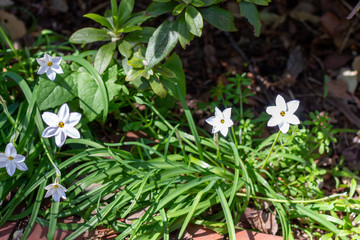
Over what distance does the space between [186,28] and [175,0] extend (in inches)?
7.9

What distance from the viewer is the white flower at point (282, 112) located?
1.63m

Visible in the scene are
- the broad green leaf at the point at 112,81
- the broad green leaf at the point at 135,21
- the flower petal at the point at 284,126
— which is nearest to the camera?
the flower petal at the point at 284,126

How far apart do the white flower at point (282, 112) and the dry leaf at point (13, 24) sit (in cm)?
249

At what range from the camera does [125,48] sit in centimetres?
199

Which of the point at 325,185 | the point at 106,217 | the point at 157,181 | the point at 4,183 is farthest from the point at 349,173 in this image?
the point at 4,183

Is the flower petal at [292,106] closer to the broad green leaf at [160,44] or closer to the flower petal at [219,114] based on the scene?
the flower petal at [219,114]

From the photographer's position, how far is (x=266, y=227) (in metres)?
2.04

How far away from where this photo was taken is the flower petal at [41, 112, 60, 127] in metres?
1.69

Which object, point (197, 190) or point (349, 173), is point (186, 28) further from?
point (349, 173)

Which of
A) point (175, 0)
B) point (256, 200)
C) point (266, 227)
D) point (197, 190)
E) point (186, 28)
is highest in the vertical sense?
point (175, 0)

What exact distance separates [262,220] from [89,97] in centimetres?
130

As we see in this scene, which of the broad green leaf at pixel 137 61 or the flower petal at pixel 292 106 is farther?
the broad green leaf at pixel 137 61

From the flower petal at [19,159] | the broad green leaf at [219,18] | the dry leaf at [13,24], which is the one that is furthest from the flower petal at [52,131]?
the dry leaf at [13,24]

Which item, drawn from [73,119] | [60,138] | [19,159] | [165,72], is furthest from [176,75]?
[19,159]
